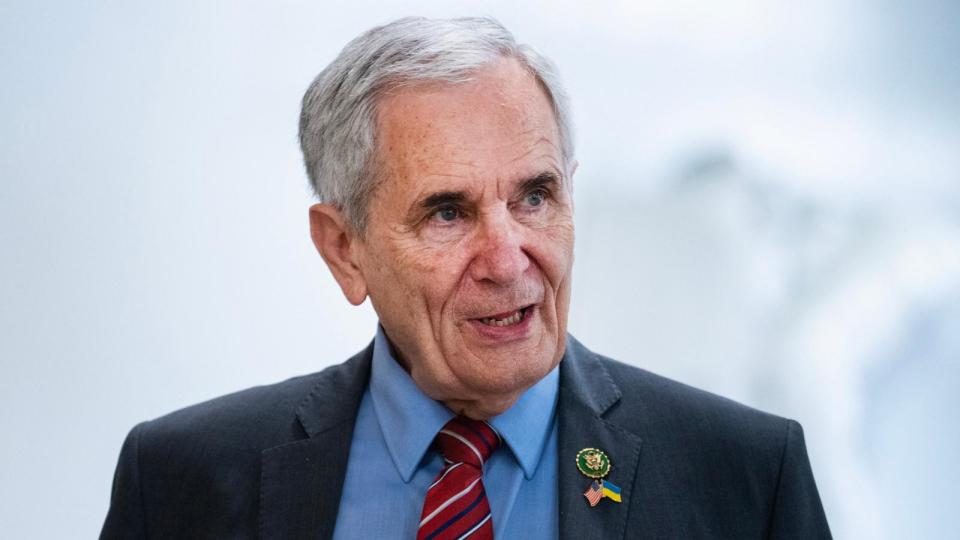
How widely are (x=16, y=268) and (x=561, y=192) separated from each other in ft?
5.69

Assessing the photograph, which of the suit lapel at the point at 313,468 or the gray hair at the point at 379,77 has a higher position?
the gray hair at the point at 379,77

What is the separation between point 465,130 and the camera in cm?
A: 202

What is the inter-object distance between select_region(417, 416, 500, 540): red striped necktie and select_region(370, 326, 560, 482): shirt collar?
26 mm

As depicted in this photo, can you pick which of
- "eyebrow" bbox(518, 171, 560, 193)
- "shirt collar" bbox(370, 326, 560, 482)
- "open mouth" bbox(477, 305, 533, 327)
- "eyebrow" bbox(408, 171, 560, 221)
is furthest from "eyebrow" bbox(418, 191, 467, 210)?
"shirt collar" bbox(370, 326, 560, 482)

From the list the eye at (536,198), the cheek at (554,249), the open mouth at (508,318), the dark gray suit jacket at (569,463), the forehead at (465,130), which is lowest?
the dark gray suit jacket at (569,463)

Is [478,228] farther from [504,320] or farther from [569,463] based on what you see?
[569,463]

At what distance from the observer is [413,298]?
2096 millimetres

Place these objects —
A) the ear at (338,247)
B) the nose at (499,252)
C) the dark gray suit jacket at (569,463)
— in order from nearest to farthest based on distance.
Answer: the nose at (499,252) → the dark gray suit jacket at (569,463) → the ear at (338,247)

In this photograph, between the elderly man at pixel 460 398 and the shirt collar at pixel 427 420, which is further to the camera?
the shirt collar at pixel 427 420

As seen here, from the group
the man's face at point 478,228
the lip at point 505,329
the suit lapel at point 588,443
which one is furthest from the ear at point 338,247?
the suit lapel at point 588,443

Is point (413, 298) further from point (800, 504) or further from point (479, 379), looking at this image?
point (800, 504)

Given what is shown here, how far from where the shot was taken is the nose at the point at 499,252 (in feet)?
6.51

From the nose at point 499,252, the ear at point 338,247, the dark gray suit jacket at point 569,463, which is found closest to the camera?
the nose at point 499,252

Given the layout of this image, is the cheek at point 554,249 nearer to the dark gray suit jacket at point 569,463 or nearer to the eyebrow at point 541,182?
the eyebrow at point 541,182
